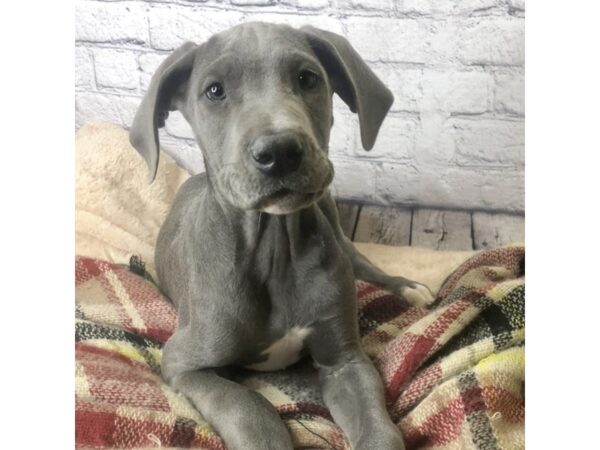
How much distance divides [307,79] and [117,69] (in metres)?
1.00

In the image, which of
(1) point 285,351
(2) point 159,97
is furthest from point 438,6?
(1) point 285,351

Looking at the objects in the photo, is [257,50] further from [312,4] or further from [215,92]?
[312,4]

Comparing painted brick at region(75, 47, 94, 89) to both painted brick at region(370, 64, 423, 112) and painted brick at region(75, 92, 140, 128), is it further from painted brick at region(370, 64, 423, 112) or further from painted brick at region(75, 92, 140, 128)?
painted brick at region(370, 64, 423, 112)

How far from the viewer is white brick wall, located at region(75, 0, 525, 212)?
8.49 feet

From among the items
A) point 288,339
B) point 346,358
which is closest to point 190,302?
point 288,339

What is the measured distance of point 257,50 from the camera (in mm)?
2002

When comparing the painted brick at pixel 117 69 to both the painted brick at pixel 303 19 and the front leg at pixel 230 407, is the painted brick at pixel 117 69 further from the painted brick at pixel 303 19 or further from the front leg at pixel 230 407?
the front leg at pixel 230 407

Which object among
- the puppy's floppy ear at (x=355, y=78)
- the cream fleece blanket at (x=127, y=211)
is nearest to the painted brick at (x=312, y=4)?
the puppy's floppy ear at (x=355, y=78)
